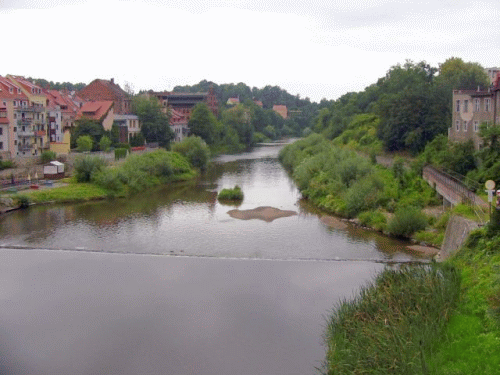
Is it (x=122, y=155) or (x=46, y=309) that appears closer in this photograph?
(x=46, y=309)

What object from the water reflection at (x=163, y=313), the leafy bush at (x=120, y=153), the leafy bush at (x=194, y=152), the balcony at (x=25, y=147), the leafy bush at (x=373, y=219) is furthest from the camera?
the leafy bush at (x=194, y=152)

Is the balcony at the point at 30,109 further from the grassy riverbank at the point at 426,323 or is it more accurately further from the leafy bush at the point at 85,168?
the grassy riverbank at the point at 426,323

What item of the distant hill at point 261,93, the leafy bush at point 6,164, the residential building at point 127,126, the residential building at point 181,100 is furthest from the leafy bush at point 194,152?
the distant hill at point 261,93

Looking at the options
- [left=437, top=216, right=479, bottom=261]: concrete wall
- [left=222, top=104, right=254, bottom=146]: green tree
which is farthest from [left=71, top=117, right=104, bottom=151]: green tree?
[left=222, top=104, right=254, bottom=146]: green tree

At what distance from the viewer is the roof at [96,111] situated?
5819cm

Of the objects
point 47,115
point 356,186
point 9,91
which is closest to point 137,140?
point 47,115

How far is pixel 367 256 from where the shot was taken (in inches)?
992

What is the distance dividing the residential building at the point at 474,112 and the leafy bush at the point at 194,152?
28.6 m

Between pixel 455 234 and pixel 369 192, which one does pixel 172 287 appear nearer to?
pixel 455 234

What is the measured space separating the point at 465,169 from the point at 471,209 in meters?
8.87

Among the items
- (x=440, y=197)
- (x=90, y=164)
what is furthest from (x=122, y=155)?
(x=440, y=197)

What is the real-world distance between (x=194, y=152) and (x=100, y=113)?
34.1 ft

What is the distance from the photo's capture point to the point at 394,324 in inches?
565

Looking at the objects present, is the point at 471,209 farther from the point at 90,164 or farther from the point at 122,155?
→ the point at 122,155
